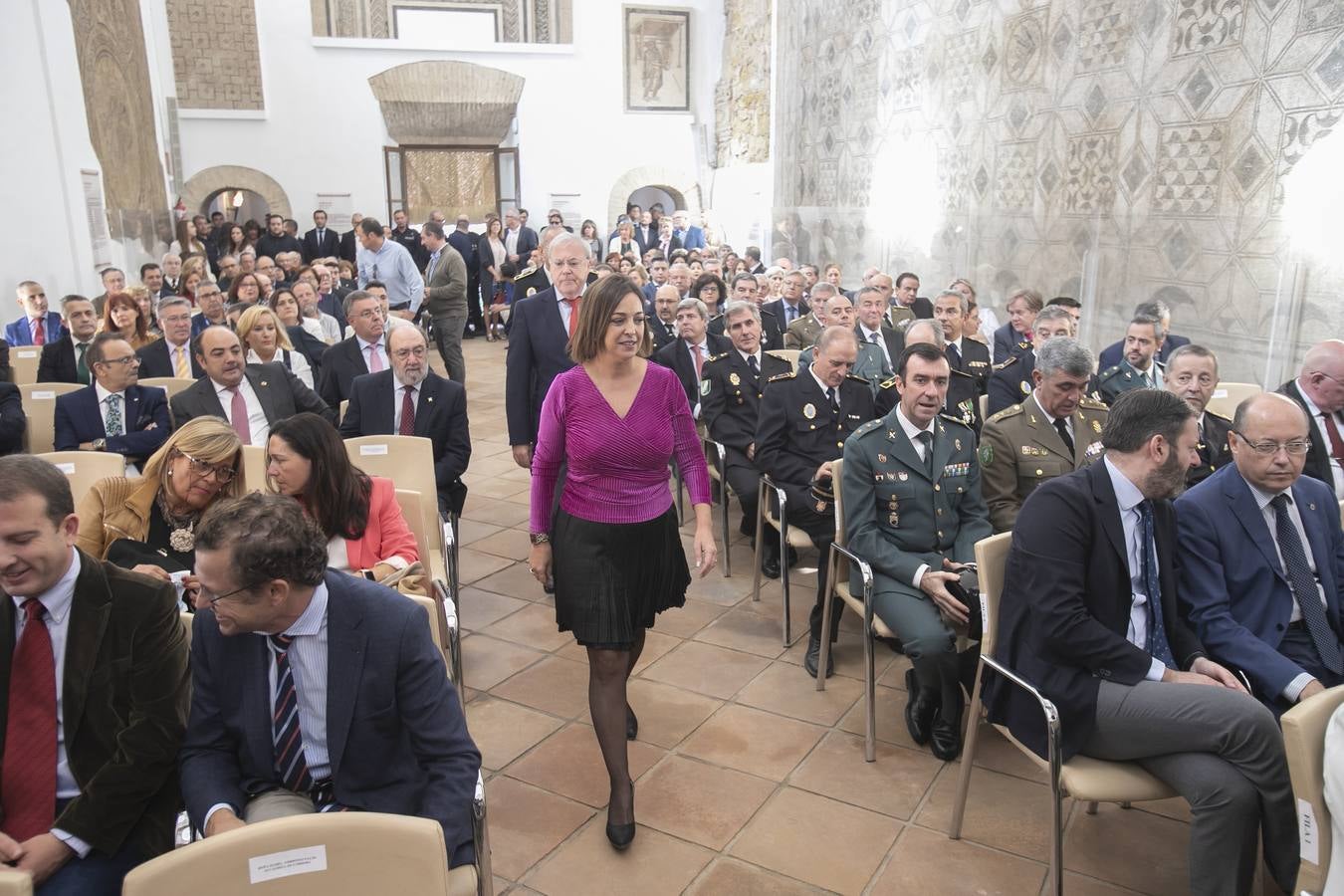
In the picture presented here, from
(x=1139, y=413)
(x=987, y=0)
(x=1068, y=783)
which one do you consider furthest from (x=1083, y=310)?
(x=1068, y=783)

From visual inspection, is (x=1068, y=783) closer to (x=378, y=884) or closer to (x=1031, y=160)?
(x=378, y=884)

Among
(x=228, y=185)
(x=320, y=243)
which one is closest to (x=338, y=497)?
(x=320, y=243)

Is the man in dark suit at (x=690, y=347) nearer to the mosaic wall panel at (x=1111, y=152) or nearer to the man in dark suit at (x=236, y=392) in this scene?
the man in dark suit at (x=236, y=392)

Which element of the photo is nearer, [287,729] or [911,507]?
[287,729]

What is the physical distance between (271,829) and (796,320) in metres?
5.83

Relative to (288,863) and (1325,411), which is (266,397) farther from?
(1325,411)

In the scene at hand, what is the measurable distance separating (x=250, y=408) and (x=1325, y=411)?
14.7ft

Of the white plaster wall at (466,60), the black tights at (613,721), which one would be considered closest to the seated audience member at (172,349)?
the black tights at (613,721)

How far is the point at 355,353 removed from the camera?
5.05m

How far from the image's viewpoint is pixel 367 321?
199 inches

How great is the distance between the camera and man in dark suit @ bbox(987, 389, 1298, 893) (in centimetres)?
222

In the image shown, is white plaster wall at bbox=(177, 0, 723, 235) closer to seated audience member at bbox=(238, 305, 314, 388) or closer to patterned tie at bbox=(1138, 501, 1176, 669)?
seated audience member at bbox=(238, 305, 314, 388)

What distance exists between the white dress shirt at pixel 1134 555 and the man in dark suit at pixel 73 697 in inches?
91.2

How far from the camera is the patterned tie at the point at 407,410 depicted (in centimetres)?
425
